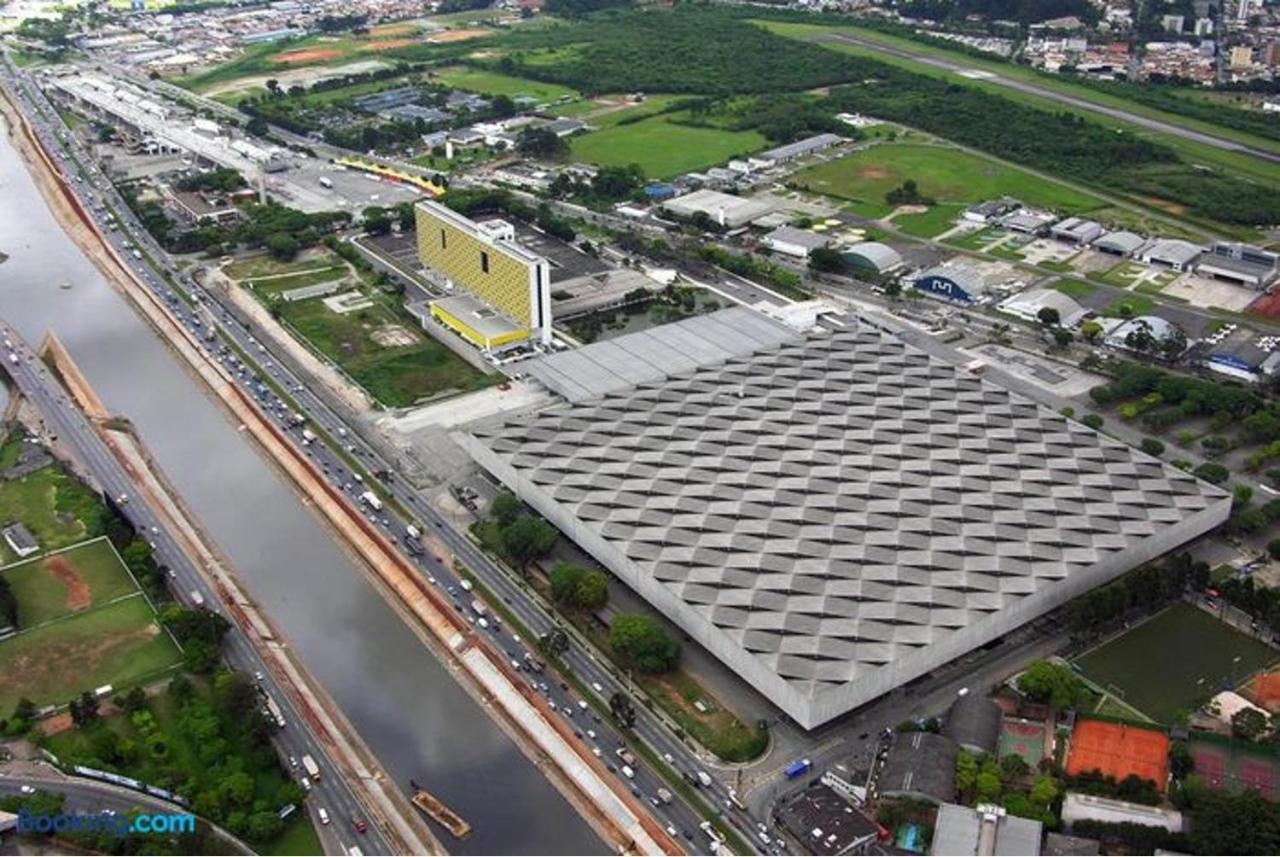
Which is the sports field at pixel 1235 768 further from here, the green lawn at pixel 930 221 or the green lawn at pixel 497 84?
the green lawn at pixel 497 84

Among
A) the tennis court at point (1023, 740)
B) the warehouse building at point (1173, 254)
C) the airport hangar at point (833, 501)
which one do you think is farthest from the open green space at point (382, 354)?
the warehouse building at point (1173, 254)

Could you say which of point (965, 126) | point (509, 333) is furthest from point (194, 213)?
point (965, 126)

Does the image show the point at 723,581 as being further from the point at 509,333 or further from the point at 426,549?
the point at 509,333

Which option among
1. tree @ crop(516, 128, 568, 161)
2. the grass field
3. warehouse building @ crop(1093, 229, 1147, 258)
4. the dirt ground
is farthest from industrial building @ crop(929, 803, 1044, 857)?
tree @ crop(516, 128, 568, 161)

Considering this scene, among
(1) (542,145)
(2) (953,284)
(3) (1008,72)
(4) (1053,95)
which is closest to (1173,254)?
(2) (953,284)

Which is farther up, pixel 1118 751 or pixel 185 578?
pixel 1118 751

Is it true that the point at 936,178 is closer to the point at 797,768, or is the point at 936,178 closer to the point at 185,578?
the point at 797,768

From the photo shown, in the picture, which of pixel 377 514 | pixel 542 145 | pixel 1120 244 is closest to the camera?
pixel 377 514
